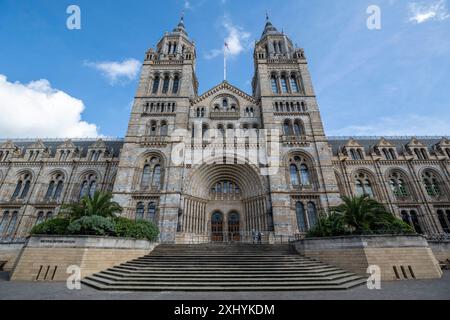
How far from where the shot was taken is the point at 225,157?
2112 cm

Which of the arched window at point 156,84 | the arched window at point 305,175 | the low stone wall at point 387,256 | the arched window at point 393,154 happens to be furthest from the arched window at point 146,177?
the arched window at point 393,154

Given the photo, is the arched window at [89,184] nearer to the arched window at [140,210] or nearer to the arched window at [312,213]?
the arched window at [140,210]

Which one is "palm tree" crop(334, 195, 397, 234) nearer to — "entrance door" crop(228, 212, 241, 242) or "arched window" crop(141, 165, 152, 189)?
"entrance door" crop(228, 212, 241, 242)

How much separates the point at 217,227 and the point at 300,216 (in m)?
8.39

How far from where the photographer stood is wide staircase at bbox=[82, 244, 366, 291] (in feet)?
25.5

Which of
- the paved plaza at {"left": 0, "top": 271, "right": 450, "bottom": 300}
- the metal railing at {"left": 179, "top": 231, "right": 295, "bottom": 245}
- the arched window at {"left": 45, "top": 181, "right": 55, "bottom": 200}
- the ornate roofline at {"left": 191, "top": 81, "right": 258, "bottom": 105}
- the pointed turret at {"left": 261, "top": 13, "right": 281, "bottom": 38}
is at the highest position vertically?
the pointed turret at {"left": 261, "top": 13, "right": 281, "bottom": 38}

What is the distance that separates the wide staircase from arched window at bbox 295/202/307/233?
743cm

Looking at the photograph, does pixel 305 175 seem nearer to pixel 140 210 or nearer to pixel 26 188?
pixel 140 210

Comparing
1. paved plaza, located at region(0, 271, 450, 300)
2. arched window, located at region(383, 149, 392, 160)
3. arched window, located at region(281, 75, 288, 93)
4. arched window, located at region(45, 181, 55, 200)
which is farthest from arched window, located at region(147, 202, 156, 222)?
arched window, located at region(383, 149, 392, 160)

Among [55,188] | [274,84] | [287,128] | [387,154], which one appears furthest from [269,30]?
[55,188]
